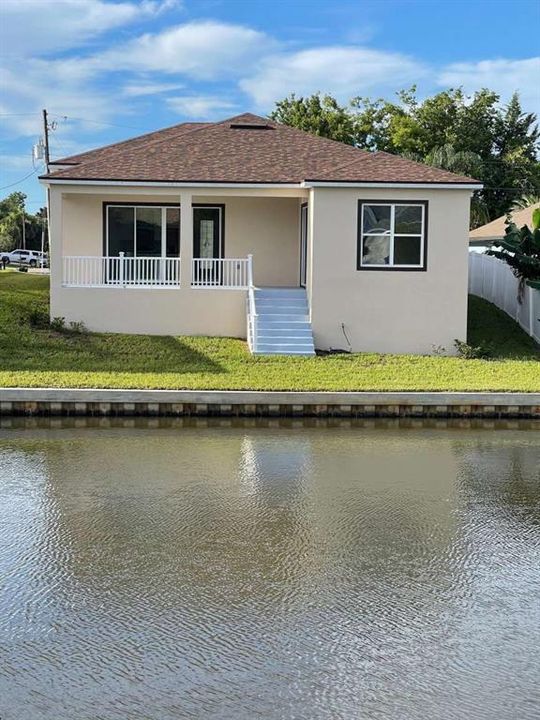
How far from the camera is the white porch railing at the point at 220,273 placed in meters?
21.7

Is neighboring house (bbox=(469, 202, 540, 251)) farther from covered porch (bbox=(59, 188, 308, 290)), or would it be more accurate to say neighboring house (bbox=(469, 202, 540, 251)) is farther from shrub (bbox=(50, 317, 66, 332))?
shrub (bbox=(50, 317, 66, 332))

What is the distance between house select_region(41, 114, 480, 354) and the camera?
2014 centimetres

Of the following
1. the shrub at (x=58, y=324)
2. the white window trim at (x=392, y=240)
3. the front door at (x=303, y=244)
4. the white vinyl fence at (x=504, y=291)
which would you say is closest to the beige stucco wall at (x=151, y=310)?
the shrub at (x=58, y=324)

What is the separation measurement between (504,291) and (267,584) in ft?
61.1

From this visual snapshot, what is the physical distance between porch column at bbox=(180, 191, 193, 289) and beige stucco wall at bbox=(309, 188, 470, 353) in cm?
293

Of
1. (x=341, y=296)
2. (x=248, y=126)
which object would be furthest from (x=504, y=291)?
(x=248, y=126)

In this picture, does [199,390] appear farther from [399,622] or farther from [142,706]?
[142,706]

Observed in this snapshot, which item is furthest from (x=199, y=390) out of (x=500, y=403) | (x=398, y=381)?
(x=500, y=403)

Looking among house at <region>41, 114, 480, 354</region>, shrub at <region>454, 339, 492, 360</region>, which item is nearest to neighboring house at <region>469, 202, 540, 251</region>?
house at <region>41, 114, 480, 354</region>

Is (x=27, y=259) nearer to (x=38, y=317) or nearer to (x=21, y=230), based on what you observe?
(x=21, y=230)

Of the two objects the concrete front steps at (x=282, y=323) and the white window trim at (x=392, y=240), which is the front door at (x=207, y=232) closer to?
the concrete front steps at (x=282, y=323)

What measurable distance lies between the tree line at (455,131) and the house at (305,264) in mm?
24209

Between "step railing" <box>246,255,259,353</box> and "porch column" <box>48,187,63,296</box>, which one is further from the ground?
"porch column" <box>48,187,63,296</box>

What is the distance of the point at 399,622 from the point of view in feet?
20.4
